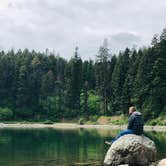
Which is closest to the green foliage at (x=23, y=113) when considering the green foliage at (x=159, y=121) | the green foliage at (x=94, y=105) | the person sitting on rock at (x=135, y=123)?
the green foliage at (x=94, y=105)

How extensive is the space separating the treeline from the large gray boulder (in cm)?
5959

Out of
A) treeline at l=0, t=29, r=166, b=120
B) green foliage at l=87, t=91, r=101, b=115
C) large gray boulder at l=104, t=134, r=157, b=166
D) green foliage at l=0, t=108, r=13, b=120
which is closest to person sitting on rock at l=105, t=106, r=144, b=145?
large gray boulder at l=104, t=134, r=157, b=166

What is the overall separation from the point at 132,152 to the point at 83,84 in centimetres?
8840

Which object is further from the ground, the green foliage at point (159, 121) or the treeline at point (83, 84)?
the treeline at point (83, 84)

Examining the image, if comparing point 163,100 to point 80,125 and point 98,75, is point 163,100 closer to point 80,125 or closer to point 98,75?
point 80,125

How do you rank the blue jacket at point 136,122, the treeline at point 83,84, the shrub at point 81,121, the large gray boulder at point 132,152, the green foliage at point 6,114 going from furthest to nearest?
the green foliage at point 6,114 → the shrub at point 81,121 → the treeline at point 83,84 → the blue jacket at point 136,122 → the large gray boulder at point 132,152

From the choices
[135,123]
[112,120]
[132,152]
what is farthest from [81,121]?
[132,152]

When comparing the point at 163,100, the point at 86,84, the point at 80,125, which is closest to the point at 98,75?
the point at 86,84

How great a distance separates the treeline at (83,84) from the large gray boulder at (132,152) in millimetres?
59586

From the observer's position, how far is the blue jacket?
64.1 ft

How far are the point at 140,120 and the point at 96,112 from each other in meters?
82.6

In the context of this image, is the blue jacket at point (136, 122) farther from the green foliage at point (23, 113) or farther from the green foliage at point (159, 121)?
the green foliage at point (23, 113)

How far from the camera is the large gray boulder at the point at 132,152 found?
63.1 feet

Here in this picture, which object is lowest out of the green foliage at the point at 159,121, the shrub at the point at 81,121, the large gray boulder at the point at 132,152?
the shrub at the point at 81,121
